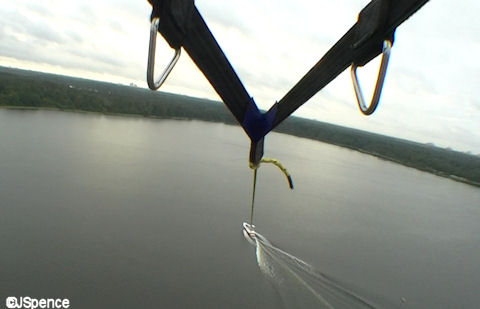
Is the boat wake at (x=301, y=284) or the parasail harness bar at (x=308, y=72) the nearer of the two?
the parasail harness bar at (x=308, y=72)

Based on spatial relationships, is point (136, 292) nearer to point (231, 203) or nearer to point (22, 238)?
point (22, 238)

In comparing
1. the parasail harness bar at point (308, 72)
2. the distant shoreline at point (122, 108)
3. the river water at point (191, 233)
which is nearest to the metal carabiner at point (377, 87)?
the parasail harness bar at point (308, 72)

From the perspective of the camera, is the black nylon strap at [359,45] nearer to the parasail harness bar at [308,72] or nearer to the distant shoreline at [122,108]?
the parasail harness bar at [308,72]

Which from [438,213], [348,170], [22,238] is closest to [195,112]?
[348,170]

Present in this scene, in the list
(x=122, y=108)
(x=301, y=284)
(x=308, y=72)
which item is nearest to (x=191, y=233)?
(x=301, y=284)

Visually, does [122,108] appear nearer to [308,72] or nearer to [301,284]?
[301,284]

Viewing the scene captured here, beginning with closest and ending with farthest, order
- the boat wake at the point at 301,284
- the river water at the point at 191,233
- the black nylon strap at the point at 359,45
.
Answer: the black nylon strap at the point at 359,45 → the boat wake at the point at 301,284 → the river water at the point at 191,233
